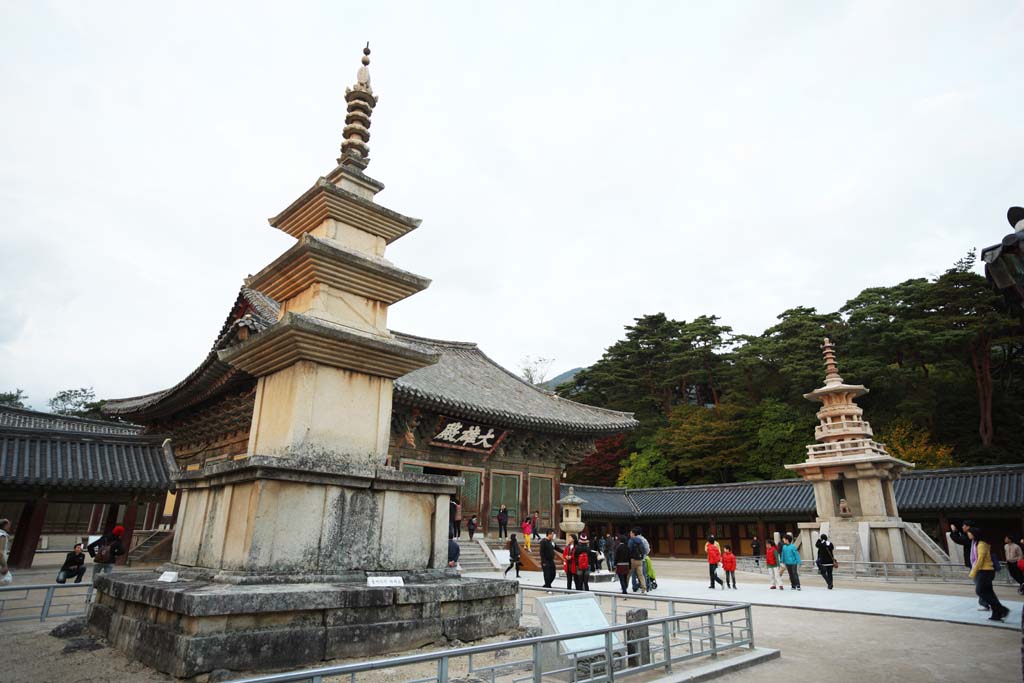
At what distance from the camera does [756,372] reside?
4188 cm

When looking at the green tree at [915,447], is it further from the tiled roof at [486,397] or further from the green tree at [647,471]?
the tiled roof at [486,397]

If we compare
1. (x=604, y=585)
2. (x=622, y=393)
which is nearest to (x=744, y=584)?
(x=604, y=585)

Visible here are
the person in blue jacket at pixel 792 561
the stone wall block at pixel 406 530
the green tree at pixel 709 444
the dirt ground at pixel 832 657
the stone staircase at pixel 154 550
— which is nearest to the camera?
the dirt ground at pixel 832 657

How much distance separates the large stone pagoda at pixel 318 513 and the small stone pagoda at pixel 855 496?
19.6m

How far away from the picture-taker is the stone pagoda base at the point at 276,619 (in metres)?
4.77

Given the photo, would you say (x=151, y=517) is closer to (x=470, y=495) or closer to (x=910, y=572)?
(x=470, y=495)

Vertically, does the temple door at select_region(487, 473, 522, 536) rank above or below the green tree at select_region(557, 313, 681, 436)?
below

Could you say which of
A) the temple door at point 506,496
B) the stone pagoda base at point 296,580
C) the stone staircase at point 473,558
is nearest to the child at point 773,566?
the stone staircase at point 473,558

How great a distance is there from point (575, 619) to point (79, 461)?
14.9 metres

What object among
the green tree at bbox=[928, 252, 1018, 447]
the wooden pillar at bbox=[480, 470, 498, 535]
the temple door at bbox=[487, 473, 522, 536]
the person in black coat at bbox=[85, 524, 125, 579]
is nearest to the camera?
the person in black coat at bbox=[85, 524, 125, 579]

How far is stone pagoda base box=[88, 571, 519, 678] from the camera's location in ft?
15.7

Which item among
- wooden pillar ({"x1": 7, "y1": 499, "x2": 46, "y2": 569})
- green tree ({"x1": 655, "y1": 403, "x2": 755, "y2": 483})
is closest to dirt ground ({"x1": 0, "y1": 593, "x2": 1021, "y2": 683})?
wooden pillar ({"x1": 7, "y1": 499, "x2": 46, "y2": 569})

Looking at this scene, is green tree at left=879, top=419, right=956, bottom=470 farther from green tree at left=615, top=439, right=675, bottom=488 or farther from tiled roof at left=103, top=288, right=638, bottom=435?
tiled roof at left=103, top=288, right=638, bottom=435

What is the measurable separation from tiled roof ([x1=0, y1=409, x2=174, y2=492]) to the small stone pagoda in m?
23.3
